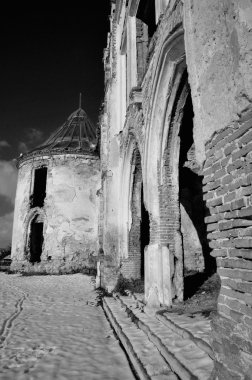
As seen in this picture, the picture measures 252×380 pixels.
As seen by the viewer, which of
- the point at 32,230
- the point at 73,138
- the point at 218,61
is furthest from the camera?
the point at 73,138

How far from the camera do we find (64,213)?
18.2 metres

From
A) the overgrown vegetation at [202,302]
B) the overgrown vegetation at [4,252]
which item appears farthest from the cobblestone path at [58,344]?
the overgrown vegetation at [4,252]

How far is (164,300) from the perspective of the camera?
5438 mm

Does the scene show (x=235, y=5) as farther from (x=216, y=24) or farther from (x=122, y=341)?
(x=122, y=341)

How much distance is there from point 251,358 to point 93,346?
3.01m

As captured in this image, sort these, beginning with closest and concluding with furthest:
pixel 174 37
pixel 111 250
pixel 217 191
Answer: pixel 217 191, pixel 174 37, pixel 111 250

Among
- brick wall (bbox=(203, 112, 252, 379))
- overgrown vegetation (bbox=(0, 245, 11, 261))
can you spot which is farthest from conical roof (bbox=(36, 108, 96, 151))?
brick wall (bbox=(203, 112, 252, 379))

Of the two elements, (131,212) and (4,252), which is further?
(4,252)

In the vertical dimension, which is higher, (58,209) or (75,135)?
(75,135)

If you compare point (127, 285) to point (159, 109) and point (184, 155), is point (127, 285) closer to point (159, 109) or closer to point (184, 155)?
point (184, 155)

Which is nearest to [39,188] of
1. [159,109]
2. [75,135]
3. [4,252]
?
[75,135]

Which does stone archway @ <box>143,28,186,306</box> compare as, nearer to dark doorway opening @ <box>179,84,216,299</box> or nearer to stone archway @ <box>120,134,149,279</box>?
dark doorway opening @ <box>179,84,216,299</box>

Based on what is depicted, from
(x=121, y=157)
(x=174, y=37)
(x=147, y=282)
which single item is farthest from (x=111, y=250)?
(x=174, y=37)

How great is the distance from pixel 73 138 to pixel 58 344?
1932 centimetres
